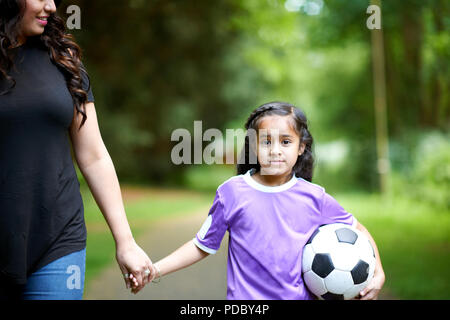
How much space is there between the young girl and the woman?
0.62 m

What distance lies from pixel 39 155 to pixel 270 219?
1.13 meters

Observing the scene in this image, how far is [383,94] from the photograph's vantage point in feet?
59.4

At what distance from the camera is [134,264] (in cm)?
264

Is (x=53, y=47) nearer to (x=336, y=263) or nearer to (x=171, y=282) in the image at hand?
(x=336, y=263)

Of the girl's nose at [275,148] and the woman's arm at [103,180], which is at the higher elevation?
the girl's nose at [275,148]

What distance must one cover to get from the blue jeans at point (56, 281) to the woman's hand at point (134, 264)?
344 mm

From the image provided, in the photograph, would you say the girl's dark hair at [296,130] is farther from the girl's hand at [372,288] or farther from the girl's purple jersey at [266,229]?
the girl's hand at [372,288]

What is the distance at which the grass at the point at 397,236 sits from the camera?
6680 mm

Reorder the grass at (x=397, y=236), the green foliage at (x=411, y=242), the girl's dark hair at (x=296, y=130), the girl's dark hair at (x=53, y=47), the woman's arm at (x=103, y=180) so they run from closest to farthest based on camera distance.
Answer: the girl's dark hair at (x=53, y=47)
the woman's arm at (x=103, y=180)
the girl's dark hair at (x=296, y=130)
the green foliage at (x=411, y=242)
the grass at (x=397, y=236)

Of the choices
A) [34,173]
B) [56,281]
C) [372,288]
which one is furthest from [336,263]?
[34,173]

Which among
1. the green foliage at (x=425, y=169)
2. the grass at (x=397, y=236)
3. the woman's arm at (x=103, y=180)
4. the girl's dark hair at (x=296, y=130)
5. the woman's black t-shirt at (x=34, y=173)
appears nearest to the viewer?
the woman's black t-shirt at (x=34, y=173)

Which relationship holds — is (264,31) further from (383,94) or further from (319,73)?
(319,73)

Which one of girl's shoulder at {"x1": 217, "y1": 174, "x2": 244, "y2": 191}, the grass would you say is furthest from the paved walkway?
girl's shoulder at {"x1": 217, "y1": 174, "x2": 244, "y2": 191}

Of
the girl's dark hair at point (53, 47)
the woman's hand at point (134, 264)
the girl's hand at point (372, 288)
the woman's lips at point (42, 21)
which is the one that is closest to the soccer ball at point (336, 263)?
the girl's hand at point (372, 288)
